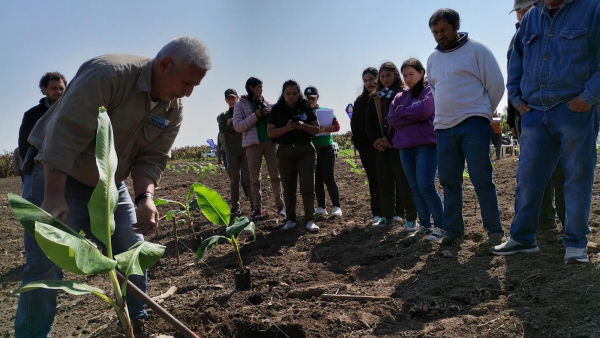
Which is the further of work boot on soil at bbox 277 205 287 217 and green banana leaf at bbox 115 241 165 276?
work boot on soil at bbox 277 205 287 217

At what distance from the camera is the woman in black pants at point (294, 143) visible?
5.78m

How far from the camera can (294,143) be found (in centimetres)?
579

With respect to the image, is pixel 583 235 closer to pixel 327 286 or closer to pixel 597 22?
pixel 597 22

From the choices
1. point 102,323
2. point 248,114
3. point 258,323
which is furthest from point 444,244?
point 248,114

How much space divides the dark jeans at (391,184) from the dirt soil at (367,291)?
30 centimetres

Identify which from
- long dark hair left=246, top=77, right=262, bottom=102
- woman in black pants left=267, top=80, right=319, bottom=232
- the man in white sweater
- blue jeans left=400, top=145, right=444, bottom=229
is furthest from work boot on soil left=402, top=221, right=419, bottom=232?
long dark hair left=246, top=77, right=262, bottom=102

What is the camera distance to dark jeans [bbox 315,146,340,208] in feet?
20.9

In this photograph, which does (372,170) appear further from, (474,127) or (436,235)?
(474,127)

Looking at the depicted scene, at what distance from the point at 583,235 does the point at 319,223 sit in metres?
3.31

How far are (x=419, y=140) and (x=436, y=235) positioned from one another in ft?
2.89

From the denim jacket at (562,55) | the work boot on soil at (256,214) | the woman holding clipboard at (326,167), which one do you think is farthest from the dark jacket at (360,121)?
the denim jacket at (562,55)

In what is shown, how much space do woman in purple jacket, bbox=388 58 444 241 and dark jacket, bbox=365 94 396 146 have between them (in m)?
0.33

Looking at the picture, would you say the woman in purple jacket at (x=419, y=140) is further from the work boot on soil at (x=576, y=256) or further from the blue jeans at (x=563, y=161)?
the work boot on soil at (x=576, y=256)

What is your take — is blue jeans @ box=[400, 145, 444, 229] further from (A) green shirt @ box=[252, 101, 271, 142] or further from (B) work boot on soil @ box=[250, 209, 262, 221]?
(B) work boot on soil @ box=[250, 209, 262, 221]
